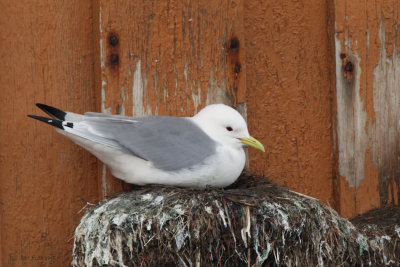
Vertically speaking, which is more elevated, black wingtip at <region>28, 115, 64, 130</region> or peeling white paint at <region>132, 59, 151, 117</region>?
peeling white paint at <region>132, 59, 151, 117</region>

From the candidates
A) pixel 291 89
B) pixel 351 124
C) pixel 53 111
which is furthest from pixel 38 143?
pixel 351 124

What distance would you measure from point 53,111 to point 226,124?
807 millimetres

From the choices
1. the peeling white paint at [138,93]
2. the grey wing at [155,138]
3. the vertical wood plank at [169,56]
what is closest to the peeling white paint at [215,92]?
the vertical wood plank at [169,56]

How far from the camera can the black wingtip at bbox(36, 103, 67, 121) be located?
9.55 feet

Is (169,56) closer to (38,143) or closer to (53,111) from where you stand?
(53,111)

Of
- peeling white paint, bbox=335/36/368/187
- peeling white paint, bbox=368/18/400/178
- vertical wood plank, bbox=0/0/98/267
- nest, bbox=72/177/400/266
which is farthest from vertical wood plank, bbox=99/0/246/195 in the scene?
peeling white paint, bbox=368/18/400/178

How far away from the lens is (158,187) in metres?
2.97

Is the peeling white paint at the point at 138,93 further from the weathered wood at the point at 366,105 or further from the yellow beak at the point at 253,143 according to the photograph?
the weathered wood at the point at 366,105

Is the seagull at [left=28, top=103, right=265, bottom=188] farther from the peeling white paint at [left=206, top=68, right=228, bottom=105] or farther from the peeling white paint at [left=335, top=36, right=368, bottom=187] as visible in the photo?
the peeling white paint at [left=335, top=36, right=368, bottom=187]

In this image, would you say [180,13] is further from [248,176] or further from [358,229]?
[358,229]

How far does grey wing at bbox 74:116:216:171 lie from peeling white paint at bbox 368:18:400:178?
0.83m

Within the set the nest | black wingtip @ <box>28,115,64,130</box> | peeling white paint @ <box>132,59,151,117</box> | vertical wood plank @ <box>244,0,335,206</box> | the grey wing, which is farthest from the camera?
vertical wood plank @ <box>244,0,335,206</box>

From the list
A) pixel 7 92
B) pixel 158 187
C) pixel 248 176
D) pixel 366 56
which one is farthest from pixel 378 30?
pixel 7 92

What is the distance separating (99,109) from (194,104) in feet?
1.48
